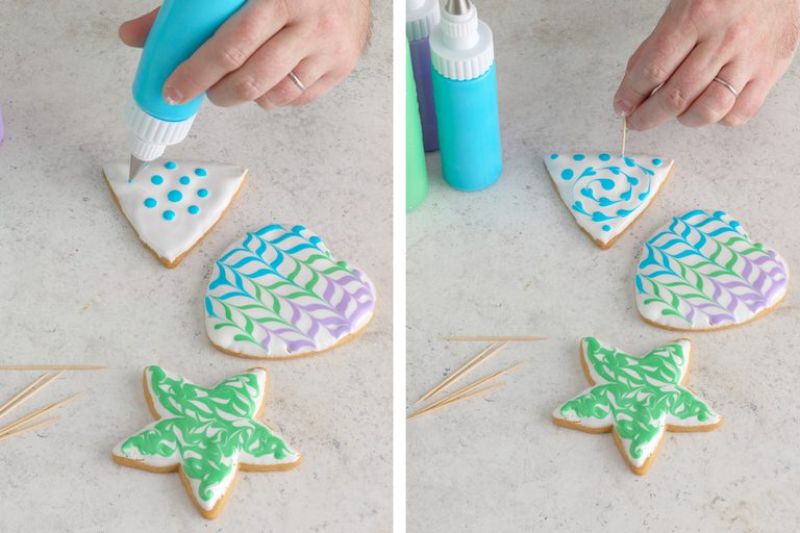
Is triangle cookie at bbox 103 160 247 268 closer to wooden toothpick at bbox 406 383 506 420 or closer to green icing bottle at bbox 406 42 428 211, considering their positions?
green icing bottle at bbox 406 42 428 211

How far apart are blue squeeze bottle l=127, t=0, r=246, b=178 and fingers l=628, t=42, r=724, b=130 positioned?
0.45 meters

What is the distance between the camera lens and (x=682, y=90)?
1.15 metres

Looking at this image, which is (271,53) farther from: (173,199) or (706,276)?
(706,276)

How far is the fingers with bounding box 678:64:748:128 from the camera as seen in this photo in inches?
45.5

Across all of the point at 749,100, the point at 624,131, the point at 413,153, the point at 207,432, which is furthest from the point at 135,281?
the point at 749,100

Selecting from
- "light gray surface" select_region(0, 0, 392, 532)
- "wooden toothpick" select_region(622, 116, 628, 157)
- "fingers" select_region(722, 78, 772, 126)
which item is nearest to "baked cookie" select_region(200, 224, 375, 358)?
"light gray surface" select_region(0, 0, 392, 532)

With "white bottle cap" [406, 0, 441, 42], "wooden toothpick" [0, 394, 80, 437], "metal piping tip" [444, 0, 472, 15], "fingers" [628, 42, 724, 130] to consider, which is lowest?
"wooden toothpick" [0, 394, 80, 437]

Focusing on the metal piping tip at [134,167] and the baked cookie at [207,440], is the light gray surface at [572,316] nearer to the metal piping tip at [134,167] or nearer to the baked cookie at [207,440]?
the baked cookie at [207,440]

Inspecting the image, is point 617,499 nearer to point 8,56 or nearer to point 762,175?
point 762,175

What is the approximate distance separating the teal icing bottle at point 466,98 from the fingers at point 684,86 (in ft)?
0.55

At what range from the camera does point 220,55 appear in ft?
3.24

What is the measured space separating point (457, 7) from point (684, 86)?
254mm

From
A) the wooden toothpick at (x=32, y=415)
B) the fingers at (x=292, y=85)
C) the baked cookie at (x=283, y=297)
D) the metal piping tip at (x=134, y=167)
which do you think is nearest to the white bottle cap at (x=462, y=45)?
the fingers at (x=292, y=85)

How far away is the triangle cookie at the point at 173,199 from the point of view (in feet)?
3.82
